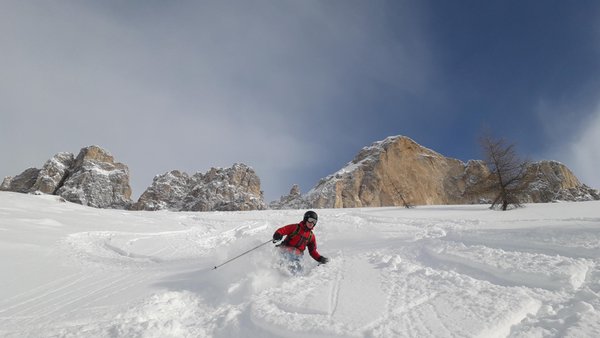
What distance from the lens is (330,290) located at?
17.2 ft

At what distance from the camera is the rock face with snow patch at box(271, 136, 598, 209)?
77.2 metres

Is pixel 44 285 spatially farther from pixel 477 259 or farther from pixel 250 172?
pixel 250 172

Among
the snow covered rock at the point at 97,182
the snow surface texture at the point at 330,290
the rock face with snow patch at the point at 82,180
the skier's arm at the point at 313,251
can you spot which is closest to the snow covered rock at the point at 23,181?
the rock face with snow patch at the point at 82,180

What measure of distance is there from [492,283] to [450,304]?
1.22 m

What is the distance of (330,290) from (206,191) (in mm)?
76452

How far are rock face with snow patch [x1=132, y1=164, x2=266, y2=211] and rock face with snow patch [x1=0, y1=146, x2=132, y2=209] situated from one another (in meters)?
6.31

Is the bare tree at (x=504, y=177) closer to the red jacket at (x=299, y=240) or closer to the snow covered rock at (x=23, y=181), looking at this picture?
the red jacket at (x=299, y=240)

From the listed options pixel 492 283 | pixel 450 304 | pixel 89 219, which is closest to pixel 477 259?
pixel 492 283

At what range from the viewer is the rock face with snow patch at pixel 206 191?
75375 millimetres

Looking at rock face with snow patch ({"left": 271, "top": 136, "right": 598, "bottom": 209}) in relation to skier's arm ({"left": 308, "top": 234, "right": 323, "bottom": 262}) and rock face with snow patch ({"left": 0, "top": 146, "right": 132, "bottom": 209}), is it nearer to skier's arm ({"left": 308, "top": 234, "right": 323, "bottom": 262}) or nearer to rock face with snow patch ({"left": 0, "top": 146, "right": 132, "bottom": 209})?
rock face with snow patch ({"left": 0, "top": 146, "right": 132, "bottom": 209})

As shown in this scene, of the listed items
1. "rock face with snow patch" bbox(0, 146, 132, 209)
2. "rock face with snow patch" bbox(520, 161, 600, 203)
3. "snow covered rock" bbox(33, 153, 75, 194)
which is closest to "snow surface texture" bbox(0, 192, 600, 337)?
"rock face with snow patch" bbox(520, 161, 600, 203)

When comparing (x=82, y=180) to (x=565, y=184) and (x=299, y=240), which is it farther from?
(x=565, y=184)

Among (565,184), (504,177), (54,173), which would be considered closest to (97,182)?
(54,173)

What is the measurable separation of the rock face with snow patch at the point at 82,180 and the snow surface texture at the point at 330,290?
67.1 metres
